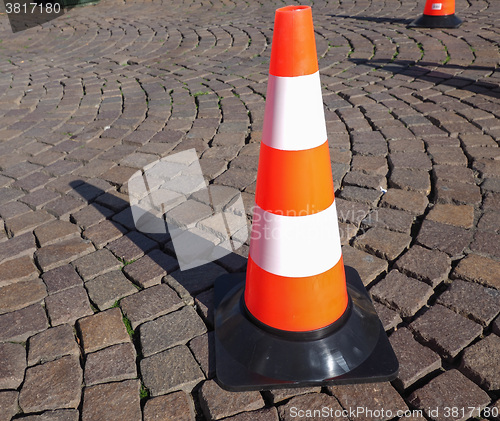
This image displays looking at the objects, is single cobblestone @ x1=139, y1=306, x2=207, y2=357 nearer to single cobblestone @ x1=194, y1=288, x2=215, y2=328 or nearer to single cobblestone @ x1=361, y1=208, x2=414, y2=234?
single cobblestone @ x1=194, y1=288, x2=215, y2=328

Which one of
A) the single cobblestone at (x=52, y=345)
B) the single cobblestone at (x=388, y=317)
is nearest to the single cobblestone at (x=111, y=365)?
the single cobblestone at (x=52, y=345)

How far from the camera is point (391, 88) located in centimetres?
478

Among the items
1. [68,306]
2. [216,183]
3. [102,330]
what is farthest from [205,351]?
[216,183]

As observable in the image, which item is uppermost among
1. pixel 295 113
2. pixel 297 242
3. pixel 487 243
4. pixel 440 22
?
pixel 295 113

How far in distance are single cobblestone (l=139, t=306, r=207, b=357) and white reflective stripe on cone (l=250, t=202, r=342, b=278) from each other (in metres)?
0.49

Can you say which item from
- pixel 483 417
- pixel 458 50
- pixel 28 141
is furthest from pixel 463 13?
pixel 483 417

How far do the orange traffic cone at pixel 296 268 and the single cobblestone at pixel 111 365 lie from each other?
38 centimetres

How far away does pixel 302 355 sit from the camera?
1.83 metres

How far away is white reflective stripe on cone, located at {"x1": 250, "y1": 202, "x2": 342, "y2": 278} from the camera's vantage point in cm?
179

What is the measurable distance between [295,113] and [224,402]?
43.9 inches

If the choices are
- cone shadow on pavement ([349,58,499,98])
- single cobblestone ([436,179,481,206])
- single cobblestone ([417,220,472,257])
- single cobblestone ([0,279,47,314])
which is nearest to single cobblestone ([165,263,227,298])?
single cobblestone ([0,279,47,314])

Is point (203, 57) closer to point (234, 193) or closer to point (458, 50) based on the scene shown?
point (458, 50)

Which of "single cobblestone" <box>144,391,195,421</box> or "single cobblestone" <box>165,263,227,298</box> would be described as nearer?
"single cobblestone" <box>144,391,195,421</box>

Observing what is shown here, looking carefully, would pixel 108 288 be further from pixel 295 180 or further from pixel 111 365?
pixel 295 180
